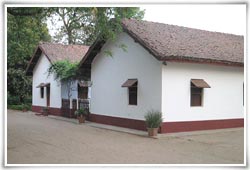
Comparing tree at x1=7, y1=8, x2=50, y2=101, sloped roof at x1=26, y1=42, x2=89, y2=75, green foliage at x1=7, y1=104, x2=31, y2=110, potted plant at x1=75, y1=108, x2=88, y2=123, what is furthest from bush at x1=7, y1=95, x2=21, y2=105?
potted plant at x1=75, y1=108, x2=88, y2=123

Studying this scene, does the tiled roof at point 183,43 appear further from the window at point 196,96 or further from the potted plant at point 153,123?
the potted plant at point 153,123

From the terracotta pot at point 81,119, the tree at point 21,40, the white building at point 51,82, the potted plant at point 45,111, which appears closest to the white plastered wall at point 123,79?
the terracotta pot at point 81,119

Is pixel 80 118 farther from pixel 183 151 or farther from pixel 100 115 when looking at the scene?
pixel 183 151

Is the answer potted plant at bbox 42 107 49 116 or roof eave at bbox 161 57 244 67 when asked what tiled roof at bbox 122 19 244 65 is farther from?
potted plant at bbox 42 107 49 116

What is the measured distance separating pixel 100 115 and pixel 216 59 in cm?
638

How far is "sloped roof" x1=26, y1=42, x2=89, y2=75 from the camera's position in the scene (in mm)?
23562

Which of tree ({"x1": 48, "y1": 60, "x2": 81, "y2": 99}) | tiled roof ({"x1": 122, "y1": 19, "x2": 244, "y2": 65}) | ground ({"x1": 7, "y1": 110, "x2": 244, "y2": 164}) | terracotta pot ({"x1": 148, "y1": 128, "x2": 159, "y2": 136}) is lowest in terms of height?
ground ({"x1": 7, "y1": 110, "x2": 244, "y2": 164})

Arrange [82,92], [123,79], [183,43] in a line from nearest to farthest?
[183,43] < [123,79] < [82,92]

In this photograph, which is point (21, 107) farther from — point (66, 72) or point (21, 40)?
point (21, 40)

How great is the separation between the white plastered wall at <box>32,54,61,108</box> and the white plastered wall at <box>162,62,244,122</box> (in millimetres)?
10304

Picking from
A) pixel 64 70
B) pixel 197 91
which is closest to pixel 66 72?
pixel 64 70

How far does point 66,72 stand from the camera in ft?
67.5

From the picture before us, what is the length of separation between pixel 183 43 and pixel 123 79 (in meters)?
3.10

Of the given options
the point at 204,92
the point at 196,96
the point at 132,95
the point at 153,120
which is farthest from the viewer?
the point at 132,95
